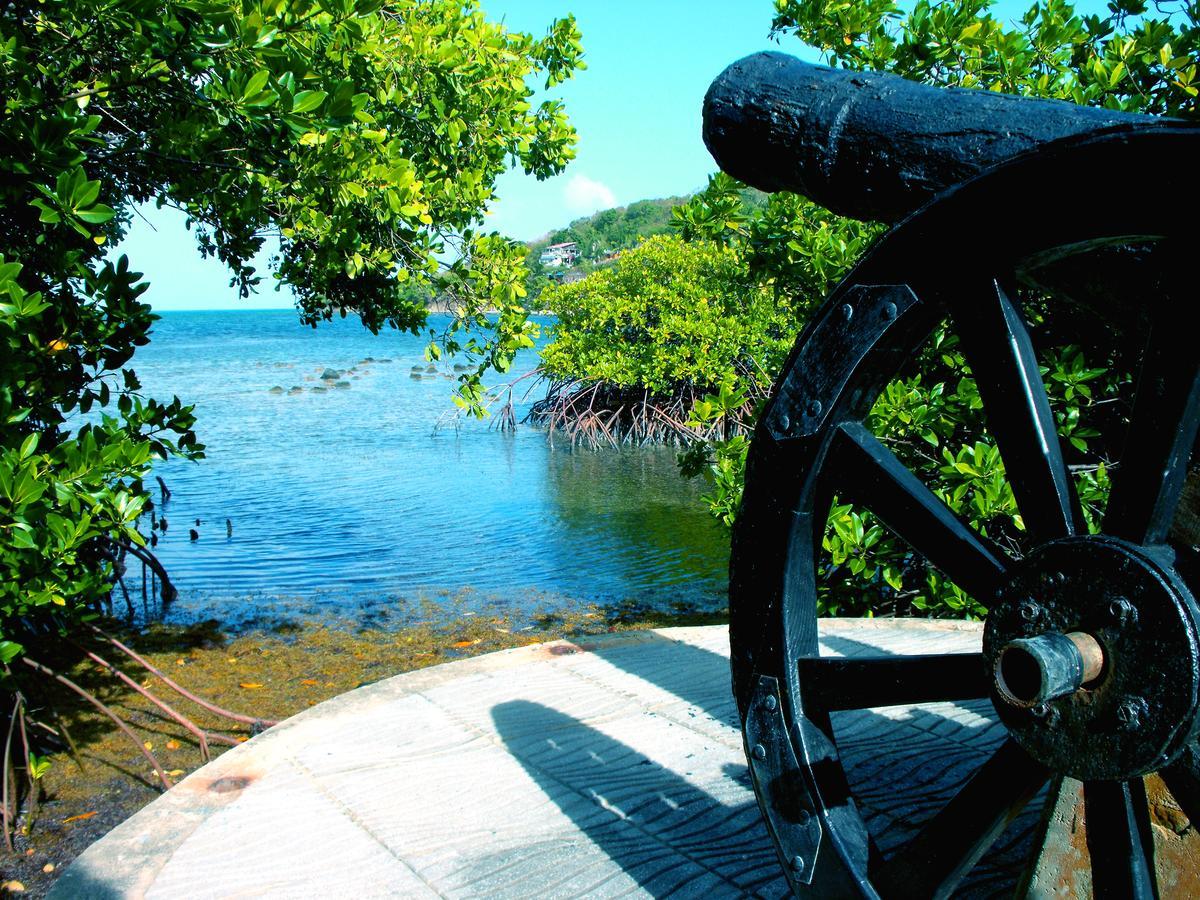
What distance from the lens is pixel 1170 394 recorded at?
2020mm

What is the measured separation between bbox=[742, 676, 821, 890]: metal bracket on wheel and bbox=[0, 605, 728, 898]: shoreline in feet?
15.3

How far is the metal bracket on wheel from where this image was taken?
2479 millimetres

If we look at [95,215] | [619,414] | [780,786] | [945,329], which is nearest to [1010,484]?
[780,786]

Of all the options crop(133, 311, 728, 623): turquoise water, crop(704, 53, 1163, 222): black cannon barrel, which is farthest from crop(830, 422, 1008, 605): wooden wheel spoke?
crop(133, 311, 728, 623): turquoise water

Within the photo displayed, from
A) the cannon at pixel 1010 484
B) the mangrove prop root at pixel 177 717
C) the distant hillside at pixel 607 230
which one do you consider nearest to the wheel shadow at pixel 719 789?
the cannon at pixel 1010 484

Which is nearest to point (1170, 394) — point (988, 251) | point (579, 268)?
point (988, 251)

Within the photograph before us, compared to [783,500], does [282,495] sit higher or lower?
lower

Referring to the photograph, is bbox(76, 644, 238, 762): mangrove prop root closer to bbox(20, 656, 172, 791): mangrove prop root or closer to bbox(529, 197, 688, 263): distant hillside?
bbox(20, 656, 172, 791): mangrove prop root

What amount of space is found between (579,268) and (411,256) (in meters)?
115

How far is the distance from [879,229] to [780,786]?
209 inches

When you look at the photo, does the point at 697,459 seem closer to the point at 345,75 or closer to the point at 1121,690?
the point at 345,75

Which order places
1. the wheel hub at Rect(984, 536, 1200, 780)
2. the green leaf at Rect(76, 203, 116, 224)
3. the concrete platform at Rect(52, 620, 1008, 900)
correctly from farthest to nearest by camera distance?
the green leaf at Rect(76, 203, 116, 224)
the concrete platform at Rect(52, 620, 1008, 900)
the wheel hub at Rect(984, 536, 1200, 780)

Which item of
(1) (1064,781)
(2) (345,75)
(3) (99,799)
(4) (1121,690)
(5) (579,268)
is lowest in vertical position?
(3) (99,799)

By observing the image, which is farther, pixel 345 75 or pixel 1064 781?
pixel 345 75
